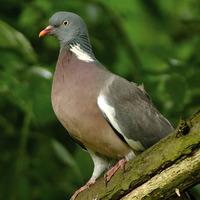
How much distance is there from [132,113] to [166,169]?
2.82 ft

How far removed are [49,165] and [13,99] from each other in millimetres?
645

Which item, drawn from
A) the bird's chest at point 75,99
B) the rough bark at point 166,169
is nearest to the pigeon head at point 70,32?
the bird's chest at point 75,99

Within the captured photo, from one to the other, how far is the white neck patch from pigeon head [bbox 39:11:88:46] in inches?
3.3

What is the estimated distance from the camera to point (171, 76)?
5.29 metres

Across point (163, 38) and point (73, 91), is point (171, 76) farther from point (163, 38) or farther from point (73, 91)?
point (163, 38)

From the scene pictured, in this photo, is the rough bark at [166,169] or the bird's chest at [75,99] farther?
the bird's chest at [75,99]

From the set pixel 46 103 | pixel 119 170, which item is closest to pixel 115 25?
pixel 46 103

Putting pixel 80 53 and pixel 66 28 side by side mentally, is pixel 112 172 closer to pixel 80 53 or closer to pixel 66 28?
pixel 80 53

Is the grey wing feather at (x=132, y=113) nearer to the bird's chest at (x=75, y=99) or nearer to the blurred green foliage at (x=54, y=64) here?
the bird's chest at (x=75, y=99)

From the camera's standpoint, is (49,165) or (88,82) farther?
(49,165)

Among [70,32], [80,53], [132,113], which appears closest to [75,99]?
[132,113]

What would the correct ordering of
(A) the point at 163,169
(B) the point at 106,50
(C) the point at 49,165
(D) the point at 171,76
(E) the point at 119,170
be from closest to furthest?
(A) the point at 163,169
(E) the point at 119,170
(D) the point at 171,76
(C) the point at 49,165
(B) the point at 106,50

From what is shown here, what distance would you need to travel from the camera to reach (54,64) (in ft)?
20.5

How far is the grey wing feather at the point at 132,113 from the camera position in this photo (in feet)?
14.8
